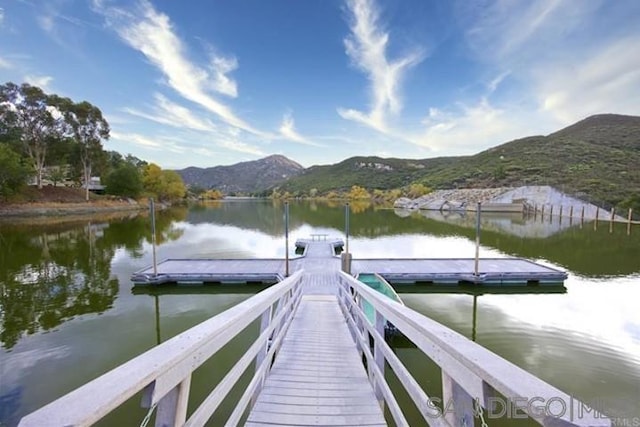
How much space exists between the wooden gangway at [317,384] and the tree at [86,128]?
51899 mm

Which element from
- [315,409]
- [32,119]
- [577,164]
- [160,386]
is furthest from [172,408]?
[577,164]

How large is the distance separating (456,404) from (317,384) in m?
1.97

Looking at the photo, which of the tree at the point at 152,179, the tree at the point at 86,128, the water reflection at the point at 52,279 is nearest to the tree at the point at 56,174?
the tree at the point at 86,128

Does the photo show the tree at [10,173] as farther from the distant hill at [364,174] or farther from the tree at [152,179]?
the distant hill at [364,174]

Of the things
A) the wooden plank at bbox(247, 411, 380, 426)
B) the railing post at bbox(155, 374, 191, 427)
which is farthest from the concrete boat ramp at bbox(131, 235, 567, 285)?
the railing post at bbox(155, 374, 191, 427)

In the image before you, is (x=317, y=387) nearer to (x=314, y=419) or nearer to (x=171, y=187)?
(x=314, y=419)

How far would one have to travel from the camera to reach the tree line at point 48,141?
3369 cm

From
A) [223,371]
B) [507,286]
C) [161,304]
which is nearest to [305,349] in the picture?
[223,371]

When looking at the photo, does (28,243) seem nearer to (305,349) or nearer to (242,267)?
(242,267)

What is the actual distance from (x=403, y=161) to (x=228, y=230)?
125639 mm

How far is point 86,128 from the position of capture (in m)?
42.8

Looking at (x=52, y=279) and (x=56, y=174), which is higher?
(x=56, y=174)

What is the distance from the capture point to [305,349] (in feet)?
12.3

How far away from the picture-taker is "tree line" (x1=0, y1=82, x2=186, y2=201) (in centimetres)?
3369
